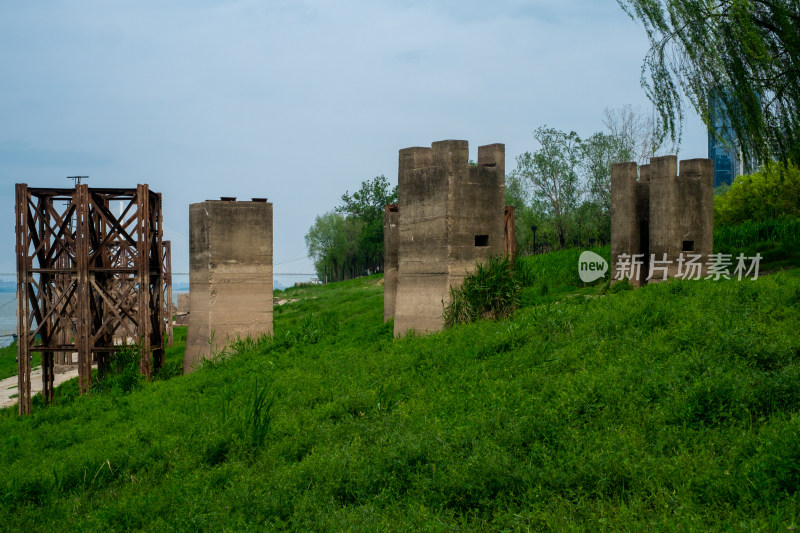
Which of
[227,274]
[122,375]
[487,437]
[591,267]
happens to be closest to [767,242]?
[591,267]

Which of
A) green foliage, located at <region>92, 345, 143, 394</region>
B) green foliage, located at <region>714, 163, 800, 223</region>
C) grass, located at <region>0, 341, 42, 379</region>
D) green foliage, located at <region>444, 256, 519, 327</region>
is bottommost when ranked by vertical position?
grass, located at <region>0, 341, 42, 379</region>

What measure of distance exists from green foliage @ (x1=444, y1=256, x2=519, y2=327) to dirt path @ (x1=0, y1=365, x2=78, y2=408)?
12960 mm

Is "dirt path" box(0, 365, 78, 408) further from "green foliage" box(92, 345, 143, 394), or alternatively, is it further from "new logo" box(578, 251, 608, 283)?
"new logo" box(578, 251, 608, 283)

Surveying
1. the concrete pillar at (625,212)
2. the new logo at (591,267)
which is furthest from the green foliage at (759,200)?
the concrete pillar at (625,212)

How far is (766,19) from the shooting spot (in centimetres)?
1423

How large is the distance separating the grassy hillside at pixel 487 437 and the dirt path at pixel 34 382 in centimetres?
755

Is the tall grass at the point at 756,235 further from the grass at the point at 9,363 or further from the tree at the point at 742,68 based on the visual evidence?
the grass at the point at 9,363

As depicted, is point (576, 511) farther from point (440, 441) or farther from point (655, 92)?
point (655, 92)

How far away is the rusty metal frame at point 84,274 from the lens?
1512cm

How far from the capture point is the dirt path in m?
19.3

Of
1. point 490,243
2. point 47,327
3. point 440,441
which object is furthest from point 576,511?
point 47,327

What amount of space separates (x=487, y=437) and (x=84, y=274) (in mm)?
11352

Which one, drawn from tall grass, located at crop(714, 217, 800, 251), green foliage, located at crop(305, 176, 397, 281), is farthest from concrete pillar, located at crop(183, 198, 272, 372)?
green foliage, located at crop(305, 176, 397, 281)

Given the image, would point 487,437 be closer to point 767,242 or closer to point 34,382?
point 767,242
